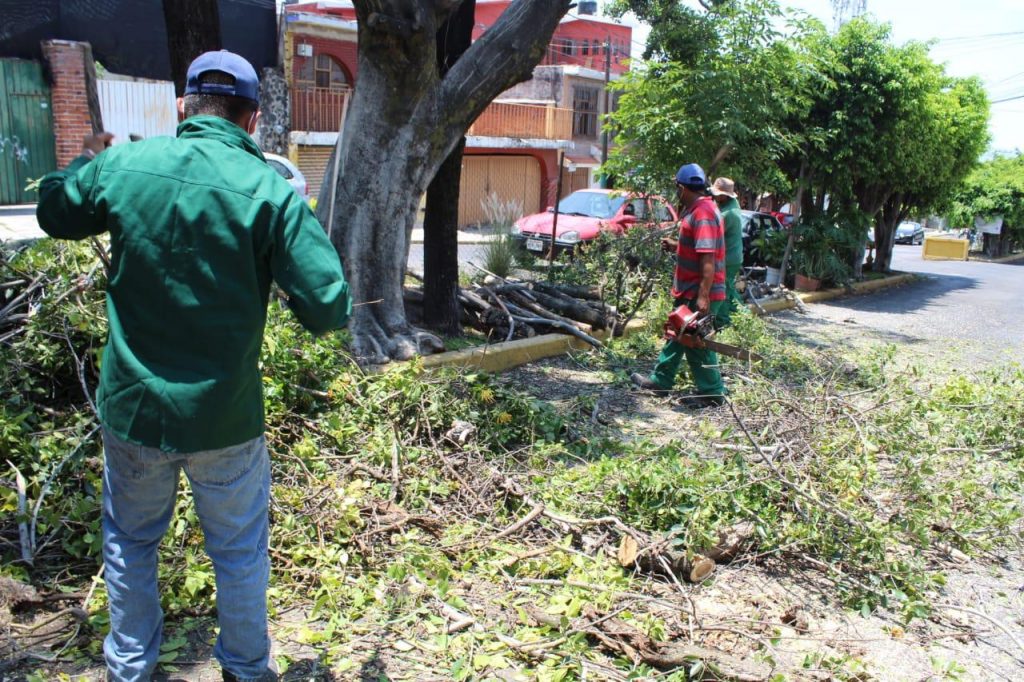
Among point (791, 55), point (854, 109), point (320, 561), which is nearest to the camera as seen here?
point (320, 561)

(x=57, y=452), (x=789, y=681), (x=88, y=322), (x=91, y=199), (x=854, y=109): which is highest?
(x=854, y=109)

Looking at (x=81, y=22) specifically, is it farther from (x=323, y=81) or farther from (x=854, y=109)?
(x=854, y=109)

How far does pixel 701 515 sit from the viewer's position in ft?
13.8

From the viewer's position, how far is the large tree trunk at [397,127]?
6758 mm

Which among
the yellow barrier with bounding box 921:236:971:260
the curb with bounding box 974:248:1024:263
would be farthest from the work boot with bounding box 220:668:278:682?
the curb with bounding box 974:248:1024:263

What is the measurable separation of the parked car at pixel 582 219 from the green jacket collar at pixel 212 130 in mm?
10018

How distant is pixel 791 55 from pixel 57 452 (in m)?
11.4

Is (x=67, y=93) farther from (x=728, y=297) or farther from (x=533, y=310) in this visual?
(x=728, y=297)

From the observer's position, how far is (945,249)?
3162 cm

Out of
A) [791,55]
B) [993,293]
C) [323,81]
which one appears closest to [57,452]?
[791,55]

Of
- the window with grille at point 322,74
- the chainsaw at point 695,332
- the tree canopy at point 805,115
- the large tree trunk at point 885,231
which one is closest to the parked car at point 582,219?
the tree canopy at point 805,115

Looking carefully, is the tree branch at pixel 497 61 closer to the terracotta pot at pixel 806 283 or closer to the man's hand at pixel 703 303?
the man's hand at pixel 703 303

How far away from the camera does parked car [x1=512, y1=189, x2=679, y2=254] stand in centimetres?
1335

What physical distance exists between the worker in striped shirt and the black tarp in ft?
43.9
